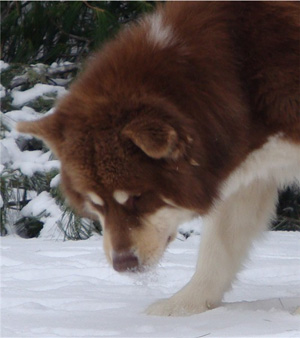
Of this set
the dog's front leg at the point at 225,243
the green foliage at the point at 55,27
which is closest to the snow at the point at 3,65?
the green foliage at the point at 55,27

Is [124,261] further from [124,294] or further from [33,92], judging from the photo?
[33,92]

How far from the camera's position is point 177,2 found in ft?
12.7

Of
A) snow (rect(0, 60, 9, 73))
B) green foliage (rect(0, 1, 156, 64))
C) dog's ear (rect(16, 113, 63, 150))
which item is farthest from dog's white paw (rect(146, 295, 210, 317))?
snow (rect(0, 60, 9, 73))

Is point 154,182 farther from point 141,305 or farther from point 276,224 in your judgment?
point 276,224

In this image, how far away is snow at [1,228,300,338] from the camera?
3650 millimetres

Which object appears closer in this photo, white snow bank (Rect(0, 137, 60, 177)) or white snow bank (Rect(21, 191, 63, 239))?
white snow bank (Rect(21, 191, 63, 239))

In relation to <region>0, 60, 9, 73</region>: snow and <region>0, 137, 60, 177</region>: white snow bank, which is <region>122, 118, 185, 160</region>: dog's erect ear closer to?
<region>0, 137, 60, 177</region>: white snow bank

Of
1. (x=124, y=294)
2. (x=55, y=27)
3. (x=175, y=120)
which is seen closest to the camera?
(x=175, y=120)

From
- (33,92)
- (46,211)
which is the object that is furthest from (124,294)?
(33,92)

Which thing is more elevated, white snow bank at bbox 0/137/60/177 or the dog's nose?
the dog's nose

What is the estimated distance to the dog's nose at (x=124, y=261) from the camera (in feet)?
11.5

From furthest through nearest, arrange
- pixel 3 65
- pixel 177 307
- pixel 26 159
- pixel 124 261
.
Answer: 1. pixel 3 65
2. pixel 26 159
3. pixel 177 307
4. pixel 124 261

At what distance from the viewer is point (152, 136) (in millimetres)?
3236

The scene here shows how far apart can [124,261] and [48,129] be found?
648mm
